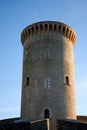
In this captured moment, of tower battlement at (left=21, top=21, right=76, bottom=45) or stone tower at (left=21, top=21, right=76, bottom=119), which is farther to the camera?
tower battlement at (left=21, top=21, right=76, bottom=45)

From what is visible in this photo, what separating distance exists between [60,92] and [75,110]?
2.09 m

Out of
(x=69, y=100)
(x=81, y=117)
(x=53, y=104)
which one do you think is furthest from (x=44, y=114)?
(x=81, y=117)

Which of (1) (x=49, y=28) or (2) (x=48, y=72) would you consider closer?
(2) (x=48, y=72)

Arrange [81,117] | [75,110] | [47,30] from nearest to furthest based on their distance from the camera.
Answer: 1. [75,110]
2. [47,30]
3. [81,117]

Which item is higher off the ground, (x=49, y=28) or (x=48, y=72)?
(x=49, y=28)

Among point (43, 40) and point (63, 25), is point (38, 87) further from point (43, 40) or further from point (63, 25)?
point (63, 25)

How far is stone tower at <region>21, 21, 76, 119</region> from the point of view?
733 inches

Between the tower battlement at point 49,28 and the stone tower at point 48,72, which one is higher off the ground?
the tower battlement at point 49,28

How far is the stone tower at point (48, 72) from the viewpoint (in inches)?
733

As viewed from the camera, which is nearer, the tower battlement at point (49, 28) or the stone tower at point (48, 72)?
the stone tower at point (48, 72)

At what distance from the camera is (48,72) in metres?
19.5

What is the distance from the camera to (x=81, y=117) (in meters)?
23.0

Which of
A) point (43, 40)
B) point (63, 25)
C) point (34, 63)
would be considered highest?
point (63, 25)

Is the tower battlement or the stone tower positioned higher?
the tower battlement
